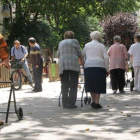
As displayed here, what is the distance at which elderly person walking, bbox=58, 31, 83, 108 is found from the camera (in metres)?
12.0

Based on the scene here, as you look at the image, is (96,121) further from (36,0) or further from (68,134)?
(36,0)

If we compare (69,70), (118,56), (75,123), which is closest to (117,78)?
(118,56)

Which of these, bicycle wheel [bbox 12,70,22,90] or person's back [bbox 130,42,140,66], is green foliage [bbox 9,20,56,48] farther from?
person's back [bbox 130,42,140,66]

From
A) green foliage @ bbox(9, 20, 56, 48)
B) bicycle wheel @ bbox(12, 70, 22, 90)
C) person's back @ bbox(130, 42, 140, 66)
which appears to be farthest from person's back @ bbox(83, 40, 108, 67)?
green foliage @ bbox(9, 20, 56, 48)

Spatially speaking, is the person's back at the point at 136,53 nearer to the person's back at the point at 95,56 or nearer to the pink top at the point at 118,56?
the pink top at the point at 118,56

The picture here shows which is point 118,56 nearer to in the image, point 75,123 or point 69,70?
point 69,70

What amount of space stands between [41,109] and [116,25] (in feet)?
123

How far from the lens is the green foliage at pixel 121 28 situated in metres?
48.7

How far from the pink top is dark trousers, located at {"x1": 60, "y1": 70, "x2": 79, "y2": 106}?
177 inches

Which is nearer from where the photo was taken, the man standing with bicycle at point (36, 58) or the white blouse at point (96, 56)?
the white blouse at point (96, 56)

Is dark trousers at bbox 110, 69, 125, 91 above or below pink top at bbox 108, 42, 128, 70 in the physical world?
below

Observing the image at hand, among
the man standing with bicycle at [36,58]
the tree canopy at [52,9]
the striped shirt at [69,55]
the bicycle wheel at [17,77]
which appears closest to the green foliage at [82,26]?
the tree canopy at [52,9]

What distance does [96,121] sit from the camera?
9.50 metres

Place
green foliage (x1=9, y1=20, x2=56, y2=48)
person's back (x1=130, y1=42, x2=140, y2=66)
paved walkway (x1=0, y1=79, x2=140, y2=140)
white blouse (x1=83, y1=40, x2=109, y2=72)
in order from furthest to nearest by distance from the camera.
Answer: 1. green foliage (x1=9, y1=20, x2=56, y2=48)
2. person's back (x1=130, y1=42, x2=140, y2=66)
3. white blouse (x1=83, y1=40, x2=109, y2=72)
4. paved walkway (x1=0, y1=79, x2=140, y2=140)
